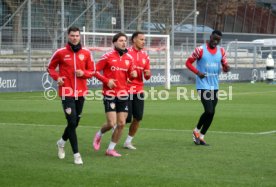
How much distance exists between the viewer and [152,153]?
12.8 metres

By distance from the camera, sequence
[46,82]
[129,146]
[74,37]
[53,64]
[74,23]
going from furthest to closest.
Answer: [74,23], [46,82], [129,146], [53,64], [74,37]

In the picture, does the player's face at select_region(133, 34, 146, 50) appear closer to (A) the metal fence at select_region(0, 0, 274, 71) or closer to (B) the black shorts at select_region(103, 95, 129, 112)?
(B) the black shorts at select_region(103, 95, 129, 112)

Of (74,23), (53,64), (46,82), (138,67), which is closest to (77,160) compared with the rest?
(53,64)

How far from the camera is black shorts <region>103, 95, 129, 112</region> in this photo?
41.7 ft

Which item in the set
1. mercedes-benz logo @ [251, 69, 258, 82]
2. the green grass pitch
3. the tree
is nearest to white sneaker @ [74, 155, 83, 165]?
the green grass pitch

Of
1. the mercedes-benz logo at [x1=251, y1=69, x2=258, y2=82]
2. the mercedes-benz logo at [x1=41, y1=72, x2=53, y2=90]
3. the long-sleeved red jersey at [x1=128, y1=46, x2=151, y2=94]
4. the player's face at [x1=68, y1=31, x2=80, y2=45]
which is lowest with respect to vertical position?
the mercedes-benz logo at [x1=251, y1=69, x2=258, y2=82]

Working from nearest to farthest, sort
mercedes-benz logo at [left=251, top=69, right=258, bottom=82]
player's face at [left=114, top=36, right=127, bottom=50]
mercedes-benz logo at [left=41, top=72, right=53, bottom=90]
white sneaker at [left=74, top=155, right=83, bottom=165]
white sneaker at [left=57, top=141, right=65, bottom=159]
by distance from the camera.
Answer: white sneaker at [left=74, top=155, right=83, bottom=165], white sneaker at [left=57, top=141, right=65, bottom=159], player's face at [left=114, top=36, right=127, bottom=50], mercedes-benz logo at [left=41, top=72, right=53, bottom=90], mercedes-benz logo at [left=251, top=69, right=258, bottom=82]

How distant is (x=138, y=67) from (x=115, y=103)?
116cm

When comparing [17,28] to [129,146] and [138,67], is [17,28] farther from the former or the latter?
[129,146]

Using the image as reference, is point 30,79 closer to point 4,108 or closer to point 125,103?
point 4,108

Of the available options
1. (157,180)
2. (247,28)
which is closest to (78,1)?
(157,180)

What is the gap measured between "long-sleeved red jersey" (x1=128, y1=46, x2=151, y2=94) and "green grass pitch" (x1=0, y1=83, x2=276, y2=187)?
109cm

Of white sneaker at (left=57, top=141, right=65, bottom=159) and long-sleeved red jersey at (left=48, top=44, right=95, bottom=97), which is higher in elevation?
long-sleeved red jersey at (left=48, top=44, right=95, bottom=97)

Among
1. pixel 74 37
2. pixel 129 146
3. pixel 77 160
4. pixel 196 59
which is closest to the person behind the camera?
pixel 77 160
